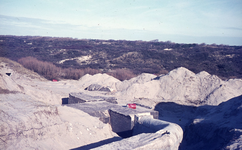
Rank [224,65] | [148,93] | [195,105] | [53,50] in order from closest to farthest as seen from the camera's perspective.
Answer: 1. [195,105]
2. [148,93]
3. [224,65]
4. [53,50]

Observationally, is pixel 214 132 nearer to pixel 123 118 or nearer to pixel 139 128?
pixel 139 128

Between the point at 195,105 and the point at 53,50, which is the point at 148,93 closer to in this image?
the point at 195,105

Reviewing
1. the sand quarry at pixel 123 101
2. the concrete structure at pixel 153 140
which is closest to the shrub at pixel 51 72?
the sand quarry at pixel 123 101

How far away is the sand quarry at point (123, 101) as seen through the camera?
13.0 feet

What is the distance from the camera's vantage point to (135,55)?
3253 cm

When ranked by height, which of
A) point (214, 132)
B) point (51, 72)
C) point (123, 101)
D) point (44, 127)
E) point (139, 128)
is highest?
point (44, 127)

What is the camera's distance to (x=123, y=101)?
10.0m

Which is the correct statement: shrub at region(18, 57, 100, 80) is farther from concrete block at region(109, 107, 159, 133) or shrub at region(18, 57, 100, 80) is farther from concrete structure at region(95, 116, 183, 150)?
concrete structure at region(95, 116, 183, 150)

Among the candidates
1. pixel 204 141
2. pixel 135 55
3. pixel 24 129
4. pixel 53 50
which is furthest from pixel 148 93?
pixel 53 50

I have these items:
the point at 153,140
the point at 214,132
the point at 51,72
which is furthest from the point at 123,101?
the point at 51,72

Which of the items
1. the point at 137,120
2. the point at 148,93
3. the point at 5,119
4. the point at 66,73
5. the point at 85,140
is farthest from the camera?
the point at 66,73

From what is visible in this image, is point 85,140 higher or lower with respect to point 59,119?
lower

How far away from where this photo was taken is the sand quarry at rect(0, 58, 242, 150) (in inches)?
156

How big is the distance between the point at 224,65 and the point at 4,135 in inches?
1019
